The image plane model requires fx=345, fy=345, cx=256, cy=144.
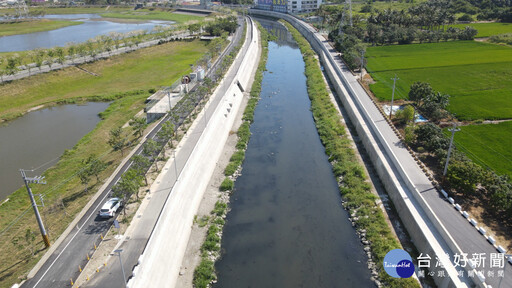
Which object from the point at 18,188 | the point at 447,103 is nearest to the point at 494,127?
the point at 447,103

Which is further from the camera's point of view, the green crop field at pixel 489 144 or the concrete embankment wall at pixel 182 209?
the green crop field at pixel 489 144

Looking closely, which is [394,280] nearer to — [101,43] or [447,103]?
[447,103]

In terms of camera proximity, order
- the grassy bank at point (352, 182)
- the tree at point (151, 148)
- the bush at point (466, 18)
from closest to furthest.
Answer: the grassy bank at point (352, 182) → the tree at point (151, 148) → the bush at point (466, 18)

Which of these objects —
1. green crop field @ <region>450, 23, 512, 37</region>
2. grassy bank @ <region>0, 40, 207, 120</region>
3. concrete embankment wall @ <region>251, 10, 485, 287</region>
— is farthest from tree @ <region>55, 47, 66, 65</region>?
green crop field @ <region>450, 23, 512, 37</region>

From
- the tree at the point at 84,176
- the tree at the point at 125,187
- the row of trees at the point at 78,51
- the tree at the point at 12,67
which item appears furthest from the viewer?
the row of trees at the point at 78,51

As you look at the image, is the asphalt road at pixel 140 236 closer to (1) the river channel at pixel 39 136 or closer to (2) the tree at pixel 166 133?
(2) the tree at pixel 166 133

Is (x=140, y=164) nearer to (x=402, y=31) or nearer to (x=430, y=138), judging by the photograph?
(x=430, y=138)

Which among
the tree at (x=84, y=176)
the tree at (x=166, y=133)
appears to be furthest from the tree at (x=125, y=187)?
the tree at (x=166, y=133)

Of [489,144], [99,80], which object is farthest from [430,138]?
[99,80]
